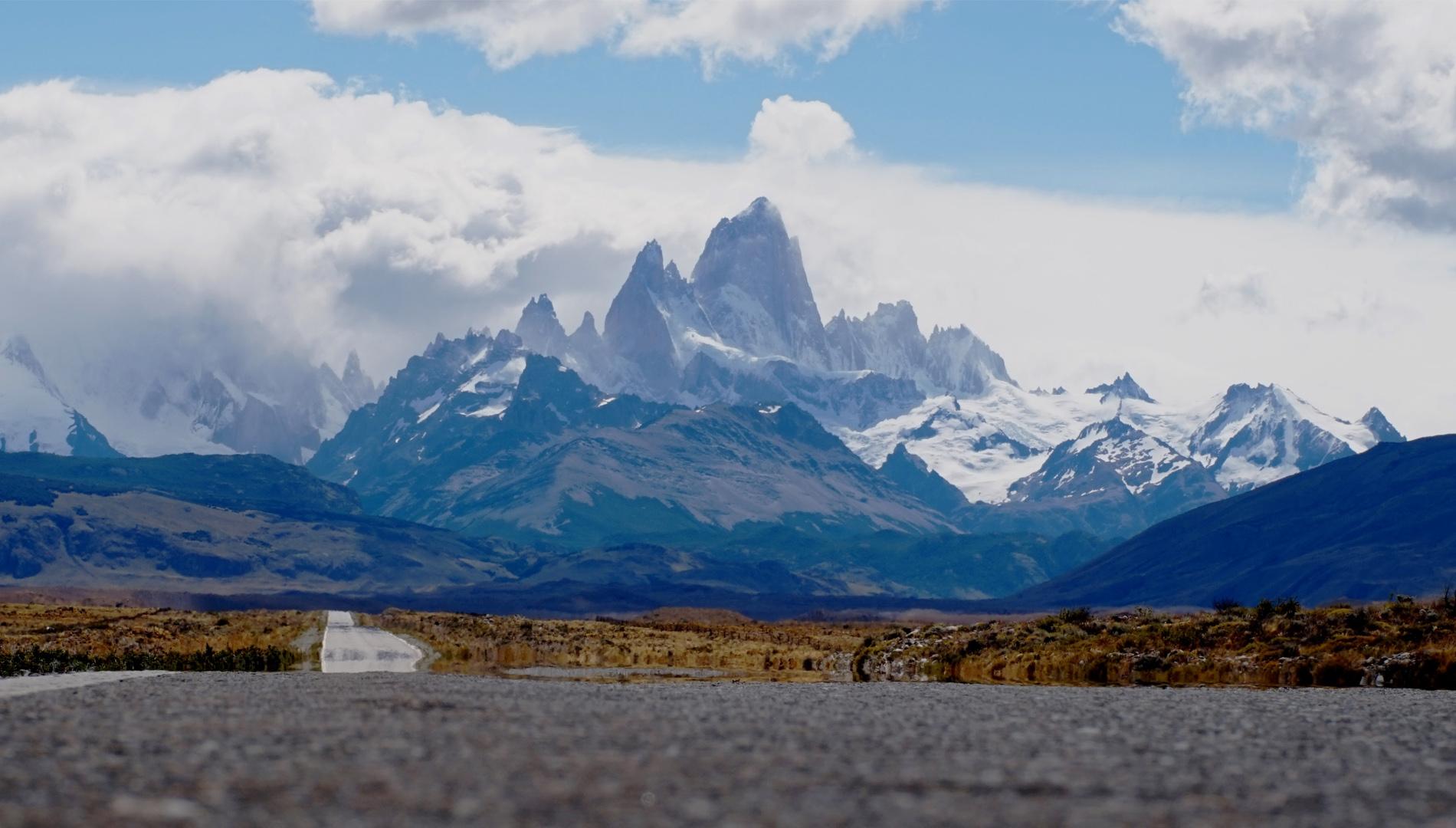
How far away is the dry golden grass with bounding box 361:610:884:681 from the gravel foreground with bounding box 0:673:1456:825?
109 ft

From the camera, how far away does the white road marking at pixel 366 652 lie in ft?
230

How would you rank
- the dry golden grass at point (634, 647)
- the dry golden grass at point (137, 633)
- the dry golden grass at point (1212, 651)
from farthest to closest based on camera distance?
the dry golden grass at point (634, 647), the dry golden grass at point (137, 633), the dry golden grass at point (1212, 651)

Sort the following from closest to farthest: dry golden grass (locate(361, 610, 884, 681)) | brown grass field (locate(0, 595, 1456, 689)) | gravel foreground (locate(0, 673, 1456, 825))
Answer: gravel foreground (locate(0, 673, 1456, 825)), brown grass field (locate(0, 595, 1456, 689)), dry golden grass (locate(361, 610, 884, 681))

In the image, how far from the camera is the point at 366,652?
86500 millimetres

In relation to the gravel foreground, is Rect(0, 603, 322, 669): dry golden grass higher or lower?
higher

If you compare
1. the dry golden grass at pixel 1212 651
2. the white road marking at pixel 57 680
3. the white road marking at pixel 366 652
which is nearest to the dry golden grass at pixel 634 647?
the white road marking at pixel 366 652

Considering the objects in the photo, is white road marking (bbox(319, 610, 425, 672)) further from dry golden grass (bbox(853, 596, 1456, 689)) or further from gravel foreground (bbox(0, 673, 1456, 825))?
gravel foreground (bbox(0, 673, 1456, 825))

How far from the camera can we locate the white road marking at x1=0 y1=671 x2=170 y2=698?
40.9 m

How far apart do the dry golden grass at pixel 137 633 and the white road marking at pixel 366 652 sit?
9.14 feet

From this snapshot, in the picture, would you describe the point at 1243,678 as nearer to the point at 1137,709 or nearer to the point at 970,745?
the point at 1137,709

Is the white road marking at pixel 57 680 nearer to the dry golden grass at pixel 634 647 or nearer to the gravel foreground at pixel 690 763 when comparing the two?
the gravel foreground at pixel 690 763

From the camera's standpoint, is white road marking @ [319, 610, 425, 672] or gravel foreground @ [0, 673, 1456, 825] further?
white road marking @ [319, 610, 425, 672]

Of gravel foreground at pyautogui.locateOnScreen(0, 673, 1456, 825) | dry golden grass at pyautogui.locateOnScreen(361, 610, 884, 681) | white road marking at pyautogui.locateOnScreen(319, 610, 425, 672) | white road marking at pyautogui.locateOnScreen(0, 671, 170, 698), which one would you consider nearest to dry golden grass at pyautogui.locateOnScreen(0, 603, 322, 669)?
white road marking at pyautogui.locateOnScreen(319, 610, 425, 672)

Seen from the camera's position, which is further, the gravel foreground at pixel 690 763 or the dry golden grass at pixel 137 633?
the dry golden grass at pixel 137 633
